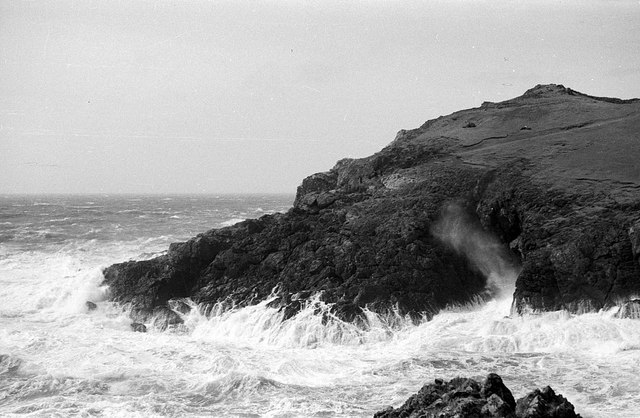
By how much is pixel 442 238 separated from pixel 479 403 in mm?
13787

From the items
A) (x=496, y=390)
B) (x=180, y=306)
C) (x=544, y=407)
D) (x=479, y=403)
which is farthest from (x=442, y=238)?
(x=544, y=407)

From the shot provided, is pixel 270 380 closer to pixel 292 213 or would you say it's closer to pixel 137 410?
pixel 137 410

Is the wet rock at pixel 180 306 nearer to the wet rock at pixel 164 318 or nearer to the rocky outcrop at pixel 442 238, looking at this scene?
the wet rock at pixel 164 318

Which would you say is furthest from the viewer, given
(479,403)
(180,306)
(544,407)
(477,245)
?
(477,245)

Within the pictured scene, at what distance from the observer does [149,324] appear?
21.2 meters

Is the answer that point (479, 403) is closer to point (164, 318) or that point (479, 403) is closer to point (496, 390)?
point (496, 390)

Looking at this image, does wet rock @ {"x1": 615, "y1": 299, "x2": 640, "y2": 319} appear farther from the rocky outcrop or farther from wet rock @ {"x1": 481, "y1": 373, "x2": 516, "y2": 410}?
wet rock @ {"x1": 481, "y1": 373, "x2": 516, "y2": 410}

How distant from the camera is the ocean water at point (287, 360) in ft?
43.1

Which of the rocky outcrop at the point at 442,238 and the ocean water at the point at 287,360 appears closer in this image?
the ocean water at the point at 287,360

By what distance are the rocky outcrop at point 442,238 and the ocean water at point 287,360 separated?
→ 86cm

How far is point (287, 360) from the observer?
16.2 meters

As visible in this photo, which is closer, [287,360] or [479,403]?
[479,403]

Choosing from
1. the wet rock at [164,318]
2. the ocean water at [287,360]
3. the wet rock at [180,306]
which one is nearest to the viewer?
the ocean water at [287,360]

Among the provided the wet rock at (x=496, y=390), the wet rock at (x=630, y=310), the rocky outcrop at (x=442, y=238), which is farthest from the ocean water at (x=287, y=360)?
the wet rock at (x=496, y=390)
